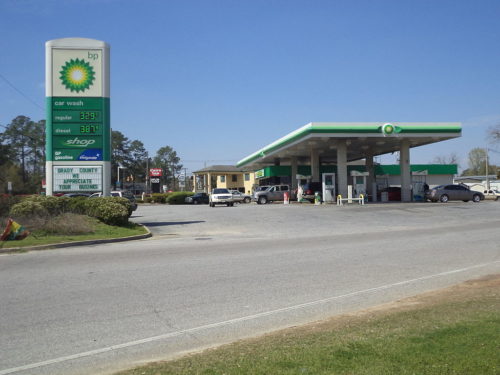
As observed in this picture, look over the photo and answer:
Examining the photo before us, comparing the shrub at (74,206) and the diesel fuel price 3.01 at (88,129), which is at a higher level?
the diesel fuel price 3.01 at (88,129)

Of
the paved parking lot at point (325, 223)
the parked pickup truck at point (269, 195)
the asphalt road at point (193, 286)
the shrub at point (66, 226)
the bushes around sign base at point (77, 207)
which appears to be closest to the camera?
the asphalt road at point (193, 286)

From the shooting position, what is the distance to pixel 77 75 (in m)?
23.4

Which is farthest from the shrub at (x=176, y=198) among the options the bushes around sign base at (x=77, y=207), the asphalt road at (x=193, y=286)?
the asphalt road at (x=193, y=286)

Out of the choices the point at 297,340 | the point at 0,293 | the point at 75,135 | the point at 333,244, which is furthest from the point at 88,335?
the point at 75,135

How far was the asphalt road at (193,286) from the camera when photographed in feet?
18.5

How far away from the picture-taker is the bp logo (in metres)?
36.9

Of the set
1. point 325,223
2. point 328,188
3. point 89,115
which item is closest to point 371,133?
point 328,188

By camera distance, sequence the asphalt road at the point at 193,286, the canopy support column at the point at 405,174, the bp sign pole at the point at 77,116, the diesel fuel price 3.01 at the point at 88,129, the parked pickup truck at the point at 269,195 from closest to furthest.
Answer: the asphalt road at the point at 193,286 → the bp sign pole at the point at 77,116 → the diesel fuel price 3.01 at the point at 88,129 → the canopy support column at the point at 405,174 → the parked pickup truck at the point at 269,195

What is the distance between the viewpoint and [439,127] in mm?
37969

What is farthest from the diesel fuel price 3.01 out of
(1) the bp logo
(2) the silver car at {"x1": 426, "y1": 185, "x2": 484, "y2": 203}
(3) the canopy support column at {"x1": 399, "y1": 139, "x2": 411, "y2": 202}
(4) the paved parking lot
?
(3) the canopy support column at {"x1": 399, "y1": 139, "x2": 411, "y2": 202}

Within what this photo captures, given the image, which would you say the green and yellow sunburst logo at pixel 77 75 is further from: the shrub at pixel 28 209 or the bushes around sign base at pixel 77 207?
the shrub at pixel 28 209

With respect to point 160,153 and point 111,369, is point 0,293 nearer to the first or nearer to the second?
point 111,369

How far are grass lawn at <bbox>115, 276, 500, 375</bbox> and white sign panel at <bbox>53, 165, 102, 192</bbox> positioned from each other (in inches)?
750

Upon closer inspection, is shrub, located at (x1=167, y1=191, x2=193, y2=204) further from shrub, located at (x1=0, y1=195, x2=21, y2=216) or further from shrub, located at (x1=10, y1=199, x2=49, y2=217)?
shrub, located at (x1=10, y1=199, x2=49, y2=217)
